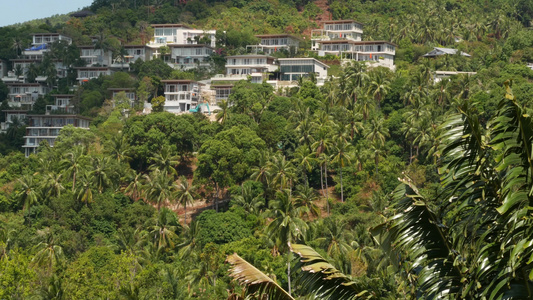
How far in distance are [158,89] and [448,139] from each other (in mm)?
112641

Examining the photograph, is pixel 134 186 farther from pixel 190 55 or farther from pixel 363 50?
pixel 363 50

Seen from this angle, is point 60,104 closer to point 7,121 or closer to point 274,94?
point 7,121

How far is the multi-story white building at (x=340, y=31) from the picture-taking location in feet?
450

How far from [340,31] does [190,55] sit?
2580 cm

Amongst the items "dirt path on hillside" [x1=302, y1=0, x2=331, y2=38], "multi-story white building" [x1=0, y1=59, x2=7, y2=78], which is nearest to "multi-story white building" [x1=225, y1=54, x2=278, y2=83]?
"dirt path on hillside" [x1=302, y1=0, x2=331, y2=38]

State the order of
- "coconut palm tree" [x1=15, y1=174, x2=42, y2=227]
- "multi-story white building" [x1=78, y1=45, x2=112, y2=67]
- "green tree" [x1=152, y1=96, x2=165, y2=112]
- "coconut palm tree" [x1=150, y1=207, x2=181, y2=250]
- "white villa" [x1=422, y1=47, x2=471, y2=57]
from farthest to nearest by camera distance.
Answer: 1. "multi-story white building" [x1=78, y1=45, x2=112, y2=67]
2. "white villa" [x1=422, y1=47, x2=471, y2=57]
3. "green tree" [x1=152, y1=96, x2=165, y2=112]
4. "coconut palm tree" [x1=15, y1=174, x2=42, y2=227]
5. "coconut palm tree" [x1=150, y1=207, x2=181, y2=250]

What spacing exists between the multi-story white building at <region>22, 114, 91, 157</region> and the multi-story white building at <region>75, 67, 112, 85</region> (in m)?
A: 17.0

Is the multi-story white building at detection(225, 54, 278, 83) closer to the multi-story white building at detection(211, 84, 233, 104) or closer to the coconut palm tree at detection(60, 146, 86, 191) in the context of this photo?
the multi-story white building at detection(211, 84, 233, 104)

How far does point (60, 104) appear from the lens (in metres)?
128

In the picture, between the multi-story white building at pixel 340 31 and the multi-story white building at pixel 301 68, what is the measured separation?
1632 centimetres

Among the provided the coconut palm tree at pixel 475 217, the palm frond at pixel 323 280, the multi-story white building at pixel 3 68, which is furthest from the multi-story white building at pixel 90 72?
the coconut palm tree at pixel 475 217

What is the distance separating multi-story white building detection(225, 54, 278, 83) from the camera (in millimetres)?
121438

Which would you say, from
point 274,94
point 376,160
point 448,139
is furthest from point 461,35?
point 448,139

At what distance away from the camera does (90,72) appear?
13600 centimetres
